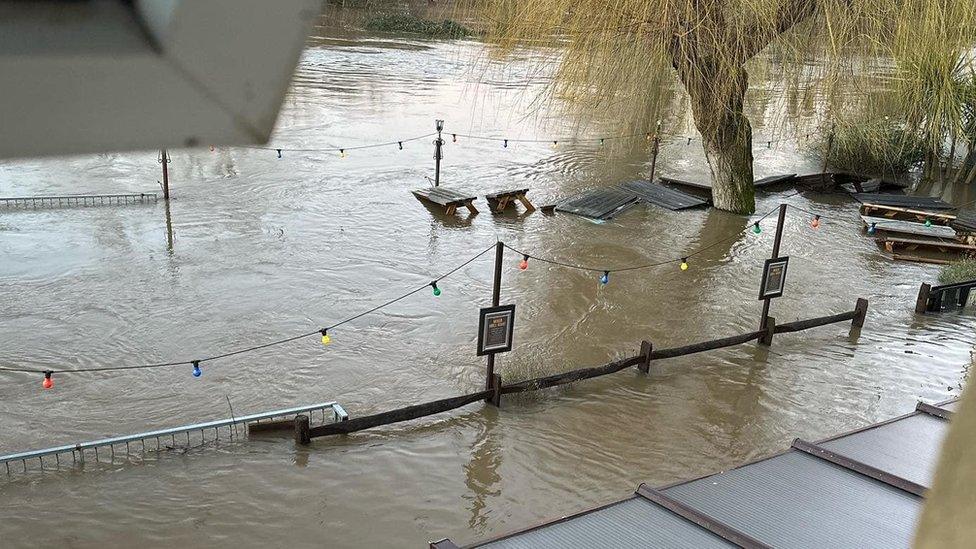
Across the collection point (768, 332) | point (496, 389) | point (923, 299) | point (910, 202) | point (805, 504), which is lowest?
point (496, 389)

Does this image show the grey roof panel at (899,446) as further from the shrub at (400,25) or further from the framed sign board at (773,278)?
the shrub at (400,25)

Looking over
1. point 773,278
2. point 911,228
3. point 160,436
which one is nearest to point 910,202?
point 911,228

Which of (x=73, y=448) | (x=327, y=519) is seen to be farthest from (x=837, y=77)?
(x=73, y=448)

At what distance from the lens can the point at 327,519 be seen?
727 centimetres

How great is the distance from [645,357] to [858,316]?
3804 mm

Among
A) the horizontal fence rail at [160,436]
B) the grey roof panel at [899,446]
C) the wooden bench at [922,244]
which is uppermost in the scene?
the grey roof panel at [899,446]

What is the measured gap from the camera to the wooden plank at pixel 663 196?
18.4 metres

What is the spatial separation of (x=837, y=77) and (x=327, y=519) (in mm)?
10464

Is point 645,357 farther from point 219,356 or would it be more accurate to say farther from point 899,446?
point 219,356

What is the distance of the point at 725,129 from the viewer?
17188 mm

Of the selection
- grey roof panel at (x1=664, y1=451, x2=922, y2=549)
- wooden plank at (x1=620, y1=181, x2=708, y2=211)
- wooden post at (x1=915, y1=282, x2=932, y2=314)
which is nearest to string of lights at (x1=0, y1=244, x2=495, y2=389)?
grey roof panel at (x1=664, y1=451, x2=922, y2=549)

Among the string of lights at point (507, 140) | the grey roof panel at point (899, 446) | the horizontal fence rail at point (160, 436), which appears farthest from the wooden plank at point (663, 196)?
the grey roof panel at point (899, 446)

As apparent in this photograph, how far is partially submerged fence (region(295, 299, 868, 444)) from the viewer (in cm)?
837

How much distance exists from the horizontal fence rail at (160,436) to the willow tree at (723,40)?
723 centimetres
